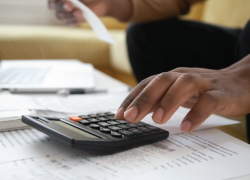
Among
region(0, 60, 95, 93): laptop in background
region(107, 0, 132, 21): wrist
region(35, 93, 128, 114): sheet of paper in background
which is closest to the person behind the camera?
region(35, 93, 128, 114): sheet of paper in background

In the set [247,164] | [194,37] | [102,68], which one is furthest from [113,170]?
[102,68]

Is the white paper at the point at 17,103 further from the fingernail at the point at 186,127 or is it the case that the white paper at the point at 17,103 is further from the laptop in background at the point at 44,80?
the fingernail at the point at 186,127

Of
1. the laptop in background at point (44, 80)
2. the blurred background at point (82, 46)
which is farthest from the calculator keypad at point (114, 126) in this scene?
the blurred background at point (82, 46)

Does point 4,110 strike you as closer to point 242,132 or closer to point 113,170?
point 113,170

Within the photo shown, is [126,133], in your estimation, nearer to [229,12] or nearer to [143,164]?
[143,164]

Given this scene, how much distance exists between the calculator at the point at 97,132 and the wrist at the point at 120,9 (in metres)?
0.59

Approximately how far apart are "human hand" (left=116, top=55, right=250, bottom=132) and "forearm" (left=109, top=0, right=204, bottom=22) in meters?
0.57

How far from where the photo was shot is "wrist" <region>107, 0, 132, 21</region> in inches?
34.8

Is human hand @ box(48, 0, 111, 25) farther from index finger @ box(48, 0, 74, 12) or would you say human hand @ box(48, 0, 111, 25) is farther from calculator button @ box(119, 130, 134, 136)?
calculator button @ box(119, 130, 134, 136)

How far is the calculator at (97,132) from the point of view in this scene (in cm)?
28

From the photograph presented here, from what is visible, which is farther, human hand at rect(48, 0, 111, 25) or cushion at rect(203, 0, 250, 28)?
cushion at rect(203, 0, 250, 28)

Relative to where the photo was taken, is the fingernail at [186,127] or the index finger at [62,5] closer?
the fingernail at [186,127]

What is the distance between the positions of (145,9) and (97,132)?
0.70m

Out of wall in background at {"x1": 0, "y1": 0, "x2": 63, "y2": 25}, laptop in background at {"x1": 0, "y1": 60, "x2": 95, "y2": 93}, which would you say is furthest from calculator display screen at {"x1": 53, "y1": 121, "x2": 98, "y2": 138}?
wall in background at {"x1": 0, "y1": 0, "x2": 63, "y2": 25}
